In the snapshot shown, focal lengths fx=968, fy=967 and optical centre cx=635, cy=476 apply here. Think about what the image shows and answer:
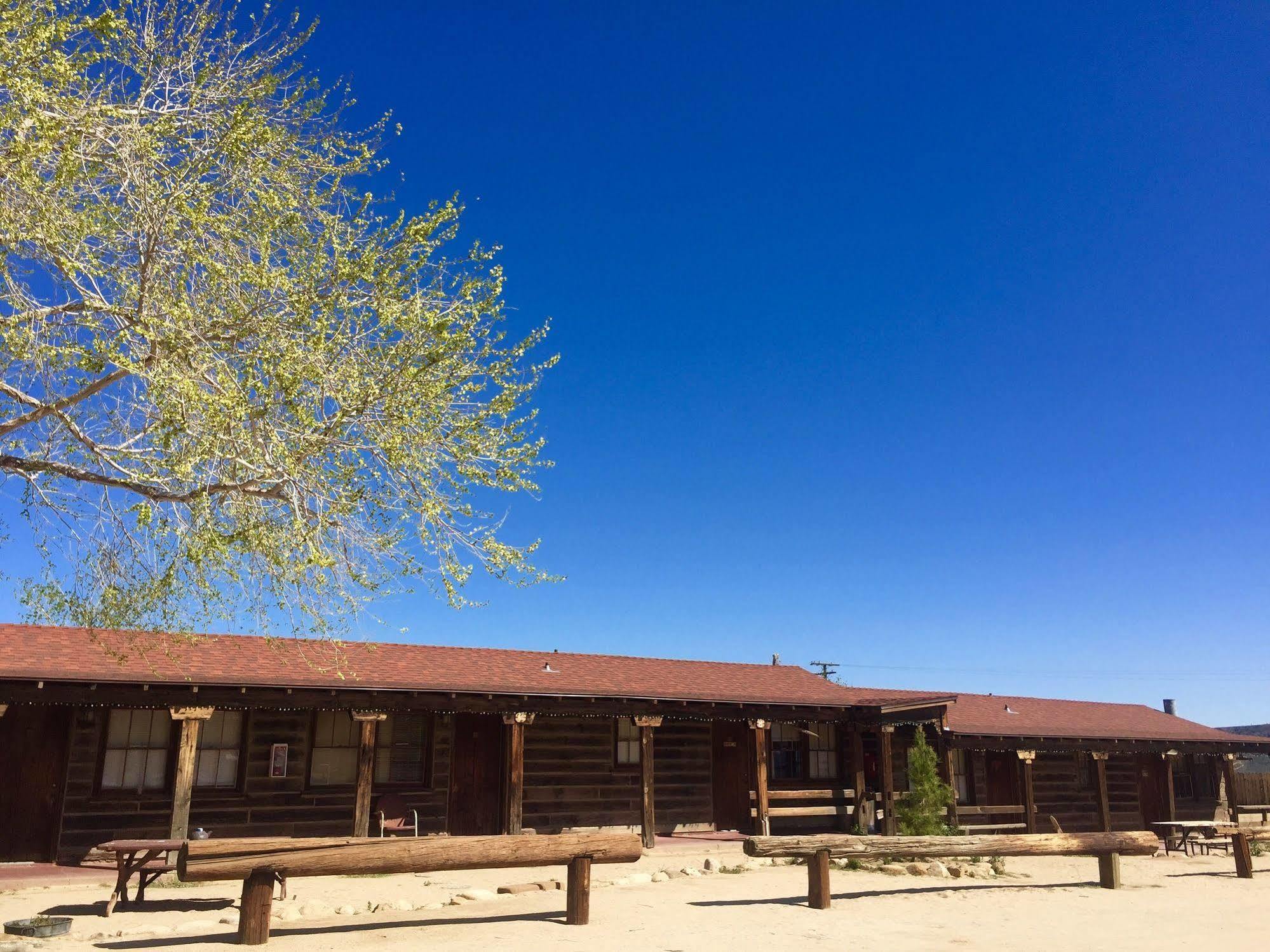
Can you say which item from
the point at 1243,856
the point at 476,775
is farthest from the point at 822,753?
the point at 1243,856

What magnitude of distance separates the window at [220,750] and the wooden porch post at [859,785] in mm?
11545

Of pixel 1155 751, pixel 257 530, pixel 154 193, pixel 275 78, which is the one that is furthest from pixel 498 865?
pixel 1155 751

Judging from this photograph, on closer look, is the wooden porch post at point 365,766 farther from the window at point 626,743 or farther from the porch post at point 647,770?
the window at point 626,743

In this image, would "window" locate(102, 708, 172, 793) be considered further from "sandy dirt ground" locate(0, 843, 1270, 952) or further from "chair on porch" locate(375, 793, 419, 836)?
"chair on porch" locate(375, 793, 419, 836)

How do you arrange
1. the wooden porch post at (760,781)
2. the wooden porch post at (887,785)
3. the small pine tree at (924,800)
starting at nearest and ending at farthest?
the small pine tree at (924,800) → the wooden porch post at (760,781) → the wooden porch post at (887,785)

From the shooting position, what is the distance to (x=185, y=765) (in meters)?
14.0

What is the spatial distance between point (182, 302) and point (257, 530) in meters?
2.70

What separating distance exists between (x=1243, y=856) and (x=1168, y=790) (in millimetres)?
9878

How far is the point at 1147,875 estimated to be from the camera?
1552cm

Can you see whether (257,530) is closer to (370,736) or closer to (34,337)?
(34,337)

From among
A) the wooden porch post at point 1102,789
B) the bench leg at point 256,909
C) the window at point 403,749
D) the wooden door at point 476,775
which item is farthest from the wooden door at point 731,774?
the bench leg at point 256,909

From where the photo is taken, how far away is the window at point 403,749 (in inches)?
675

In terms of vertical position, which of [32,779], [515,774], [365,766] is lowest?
[32,779]

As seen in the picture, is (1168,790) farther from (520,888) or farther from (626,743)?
(520,888)
